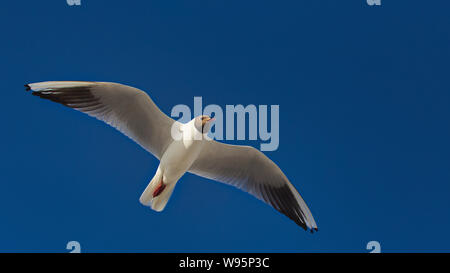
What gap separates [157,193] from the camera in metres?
4.73

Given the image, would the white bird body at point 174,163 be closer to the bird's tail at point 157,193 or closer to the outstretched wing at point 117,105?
the bird's tail at point 157,193

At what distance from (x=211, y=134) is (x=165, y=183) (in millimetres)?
733

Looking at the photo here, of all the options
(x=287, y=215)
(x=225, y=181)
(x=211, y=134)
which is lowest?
(x=287, y=215)

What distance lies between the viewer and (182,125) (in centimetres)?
490

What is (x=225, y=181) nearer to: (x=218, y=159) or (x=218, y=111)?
(x=218, y=159)

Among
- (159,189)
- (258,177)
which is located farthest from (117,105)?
(258,177)

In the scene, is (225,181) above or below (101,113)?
below

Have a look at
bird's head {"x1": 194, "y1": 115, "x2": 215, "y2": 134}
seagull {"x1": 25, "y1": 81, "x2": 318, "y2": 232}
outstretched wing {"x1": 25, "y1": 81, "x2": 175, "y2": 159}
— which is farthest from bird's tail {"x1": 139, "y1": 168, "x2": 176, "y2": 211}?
bird's head {"x1": 194, "y1": 115, "x2": 215, "y2": 134}

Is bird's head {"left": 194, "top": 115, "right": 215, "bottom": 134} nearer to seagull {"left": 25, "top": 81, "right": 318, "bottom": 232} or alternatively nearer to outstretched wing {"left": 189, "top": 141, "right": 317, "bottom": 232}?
seagull {"left": 25, "top": 81, "right": 318, "bottom": 232}

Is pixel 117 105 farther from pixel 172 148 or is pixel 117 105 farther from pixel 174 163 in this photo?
pixel 174 163

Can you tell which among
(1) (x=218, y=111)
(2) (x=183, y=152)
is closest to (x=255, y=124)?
(1) (x=218, y=111)

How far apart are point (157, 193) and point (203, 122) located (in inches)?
35.5

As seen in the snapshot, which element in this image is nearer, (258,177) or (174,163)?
(174,163)

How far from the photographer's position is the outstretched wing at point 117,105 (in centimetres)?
459
